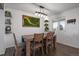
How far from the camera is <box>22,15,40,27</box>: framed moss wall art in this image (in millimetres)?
1668

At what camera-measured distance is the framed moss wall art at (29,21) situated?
5.47ft

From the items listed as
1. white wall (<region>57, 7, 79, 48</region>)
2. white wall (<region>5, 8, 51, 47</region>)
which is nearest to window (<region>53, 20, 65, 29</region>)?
white wall (<region>57, 7, 79, 48</region>)

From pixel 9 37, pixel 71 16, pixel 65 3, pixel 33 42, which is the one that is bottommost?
pixel 33 42

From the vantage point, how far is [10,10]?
156 cm

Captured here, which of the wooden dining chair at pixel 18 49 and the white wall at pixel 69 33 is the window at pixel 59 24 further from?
the wooden dining chair at pixel 18 49

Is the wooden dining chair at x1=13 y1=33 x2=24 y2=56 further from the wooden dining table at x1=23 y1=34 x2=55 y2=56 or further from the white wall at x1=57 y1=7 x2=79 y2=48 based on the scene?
the white wall at x1=57 y1=7 x2=79 y2=48

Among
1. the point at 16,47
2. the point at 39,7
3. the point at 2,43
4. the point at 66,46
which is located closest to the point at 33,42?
the point at 16,47

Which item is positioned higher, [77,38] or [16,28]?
[16,28]

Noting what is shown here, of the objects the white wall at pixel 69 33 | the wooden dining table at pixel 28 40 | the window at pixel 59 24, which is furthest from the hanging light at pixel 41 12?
the white wall at pixel 69 33

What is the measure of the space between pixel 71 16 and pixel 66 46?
0.94 m

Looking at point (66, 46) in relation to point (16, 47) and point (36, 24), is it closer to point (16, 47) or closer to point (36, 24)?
point (36, 24)

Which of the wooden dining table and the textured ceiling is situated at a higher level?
the textured ceiling

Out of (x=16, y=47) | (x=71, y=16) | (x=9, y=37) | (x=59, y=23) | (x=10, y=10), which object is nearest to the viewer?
(x=10, y=10)

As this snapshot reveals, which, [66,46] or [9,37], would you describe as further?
[66,46]
